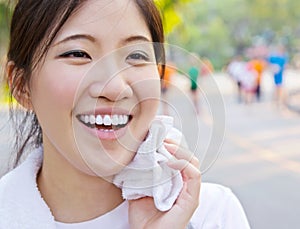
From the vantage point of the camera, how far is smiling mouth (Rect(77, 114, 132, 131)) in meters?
1.01

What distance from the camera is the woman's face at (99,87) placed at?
3.31ft

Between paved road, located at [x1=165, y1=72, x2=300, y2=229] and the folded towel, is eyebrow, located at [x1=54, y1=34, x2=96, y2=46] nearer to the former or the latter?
the folded towel

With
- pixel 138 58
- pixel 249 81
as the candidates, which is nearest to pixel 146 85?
pixel 138 58

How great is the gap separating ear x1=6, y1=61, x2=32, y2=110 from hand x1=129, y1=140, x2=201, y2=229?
→ 30 cm

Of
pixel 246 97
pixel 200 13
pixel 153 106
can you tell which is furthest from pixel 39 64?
pixel 200 13

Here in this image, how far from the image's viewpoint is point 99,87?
0.99 meters

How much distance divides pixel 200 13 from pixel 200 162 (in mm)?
27423

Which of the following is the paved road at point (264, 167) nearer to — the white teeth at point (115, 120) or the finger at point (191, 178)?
the finger at point (191, 178)

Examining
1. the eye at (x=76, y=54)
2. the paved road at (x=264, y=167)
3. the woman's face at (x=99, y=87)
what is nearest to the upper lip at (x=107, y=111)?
the woman's face at (x=99, y=87)

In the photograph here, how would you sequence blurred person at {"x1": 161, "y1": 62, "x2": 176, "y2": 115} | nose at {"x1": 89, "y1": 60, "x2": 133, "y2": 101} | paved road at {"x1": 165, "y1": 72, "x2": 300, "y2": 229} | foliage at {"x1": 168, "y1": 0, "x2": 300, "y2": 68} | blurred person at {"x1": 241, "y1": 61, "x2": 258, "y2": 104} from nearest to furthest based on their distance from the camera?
1. nose at {"x1": 89, "y1": 60, "x2": 133, "y2": 101}
2. blurred person at {"x1": 161, "y1": 62, "x2": 176, "y2": 115}
3. paved road at {"x1": 165, "y1": 72, "x2": 300, "y2": 229}
4. blurred person at {"x1": 241, "y1": 61, "x2": 258, "y2": 104}
5. foliage at {"x1": 168, "y1": 0, "x2": 300, "y2": 68}

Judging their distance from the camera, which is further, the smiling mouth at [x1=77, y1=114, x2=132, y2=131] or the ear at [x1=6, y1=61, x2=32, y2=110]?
the ear at [x1=6, y1=61, x2=32, y2=110]

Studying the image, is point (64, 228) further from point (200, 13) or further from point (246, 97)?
point (200, 13)

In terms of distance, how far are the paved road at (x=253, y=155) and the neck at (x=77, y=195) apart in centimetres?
21

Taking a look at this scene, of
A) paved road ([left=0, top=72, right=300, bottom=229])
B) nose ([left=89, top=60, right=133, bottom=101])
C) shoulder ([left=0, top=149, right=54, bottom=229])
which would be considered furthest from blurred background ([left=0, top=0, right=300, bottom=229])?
shoulder ([left=0, top=149, right=54, bottom=229])
